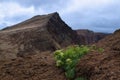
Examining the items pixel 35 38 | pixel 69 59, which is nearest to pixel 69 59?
pixel 69 59

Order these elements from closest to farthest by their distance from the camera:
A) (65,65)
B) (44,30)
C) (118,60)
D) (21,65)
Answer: (118,60)
(65,65)
(21,65)
(44,30)

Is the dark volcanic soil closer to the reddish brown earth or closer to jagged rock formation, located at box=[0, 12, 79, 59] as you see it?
the reddish brown earth

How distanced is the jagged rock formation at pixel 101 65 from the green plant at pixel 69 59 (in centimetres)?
19

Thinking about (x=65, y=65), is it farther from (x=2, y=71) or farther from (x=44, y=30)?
(x=44, y=30)

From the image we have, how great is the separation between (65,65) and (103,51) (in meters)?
1.03

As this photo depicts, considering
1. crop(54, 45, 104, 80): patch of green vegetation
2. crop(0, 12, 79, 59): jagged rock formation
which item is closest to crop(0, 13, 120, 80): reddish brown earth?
crop(0, 12, 79, 59): jagged rock formation

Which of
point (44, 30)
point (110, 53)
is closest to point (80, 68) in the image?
point (110, 53)

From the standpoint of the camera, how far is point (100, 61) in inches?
352

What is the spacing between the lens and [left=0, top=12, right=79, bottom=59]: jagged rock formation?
53.6ft

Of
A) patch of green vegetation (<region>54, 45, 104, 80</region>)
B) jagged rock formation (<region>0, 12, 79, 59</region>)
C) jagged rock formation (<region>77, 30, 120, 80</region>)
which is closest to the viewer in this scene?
jagged rock formation (<region>77, 30, 120, 80</region>)

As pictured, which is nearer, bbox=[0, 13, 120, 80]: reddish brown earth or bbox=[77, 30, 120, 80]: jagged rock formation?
bbox=[77, 30, 120, 80]: jagged rock formation

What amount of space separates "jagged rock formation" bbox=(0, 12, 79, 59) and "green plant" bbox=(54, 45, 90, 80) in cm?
537

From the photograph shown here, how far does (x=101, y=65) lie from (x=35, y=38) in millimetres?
8956

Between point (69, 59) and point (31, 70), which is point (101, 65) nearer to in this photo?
point (69, 59)
